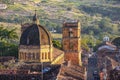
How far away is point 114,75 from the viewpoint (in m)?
66.0

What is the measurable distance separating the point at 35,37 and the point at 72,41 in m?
14.1

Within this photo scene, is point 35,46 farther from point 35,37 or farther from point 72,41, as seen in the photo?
A: point 72,41

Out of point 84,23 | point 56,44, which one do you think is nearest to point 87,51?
point 56,44

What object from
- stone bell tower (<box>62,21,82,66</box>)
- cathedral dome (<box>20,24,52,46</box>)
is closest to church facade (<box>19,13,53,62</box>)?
cathedral dome (<box>20,24,52,46</box>)

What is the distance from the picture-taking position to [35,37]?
77.8m

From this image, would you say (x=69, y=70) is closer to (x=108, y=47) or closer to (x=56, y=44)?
(x=56, y=44)

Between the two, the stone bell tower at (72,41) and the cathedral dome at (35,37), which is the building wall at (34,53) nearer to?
the cathedral dome at (35,37)

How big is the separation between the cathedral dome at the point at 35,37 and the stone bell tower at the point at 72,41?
494 inches

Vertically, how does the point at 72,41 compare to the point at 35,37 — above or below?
below

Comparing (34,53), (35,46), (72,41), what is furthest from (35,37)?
(72,41)

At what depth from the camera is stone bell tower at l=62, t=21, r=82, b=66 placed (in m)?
90.3

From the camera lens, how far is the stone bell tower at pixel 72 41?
90.3 metres

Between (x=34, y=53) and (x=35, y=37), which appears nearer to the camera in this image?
(x=34, y=53)

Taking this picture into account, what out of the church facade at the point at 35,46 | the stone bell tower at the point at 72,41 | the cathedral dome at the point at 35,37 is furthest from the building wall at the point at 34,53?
the stone bell tower at the point at 72,41
